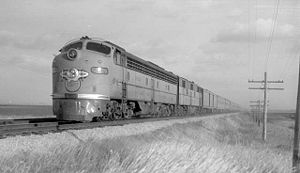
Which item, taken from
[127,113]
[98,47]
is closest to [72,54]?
[98,47]

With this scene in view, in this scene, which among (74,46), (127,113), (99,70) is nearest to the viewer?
(99,70)

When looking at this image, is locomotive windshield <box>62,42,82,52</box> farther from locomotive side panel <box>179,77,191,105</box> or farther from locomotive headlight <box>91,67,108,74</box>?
locomotive side panel <box>179,77,191,105</box>

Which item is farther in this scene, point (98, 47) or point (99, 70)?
point (98, 47)

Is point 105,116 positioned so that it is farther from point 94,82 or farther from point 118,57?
point 118,57

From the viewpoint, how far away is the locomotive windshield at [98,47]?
1742 cm

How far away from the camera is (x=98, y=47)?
17484 mm

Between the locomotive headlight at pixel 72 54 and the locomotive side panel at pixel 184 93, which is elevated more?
Answer: the locomotive headlight at pixel 72 54

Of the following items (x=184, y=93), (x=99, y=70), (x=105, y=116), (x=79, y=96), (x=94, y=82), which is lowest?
(x=105, y=116)

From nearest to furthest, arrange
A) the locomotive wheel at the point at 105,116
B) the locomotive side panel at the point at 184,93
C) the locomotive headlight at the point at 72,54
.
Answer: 1. the locomotive headlight at the point at 72,54
2. the locomotive wheel at the point at 105,116
3. the locomotive side panel at the point at 184,93

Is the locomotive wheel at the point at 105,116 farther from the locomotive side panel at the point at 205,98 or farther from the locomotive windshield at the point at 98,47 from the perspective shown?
the locomotive side panel at the point at 205,98

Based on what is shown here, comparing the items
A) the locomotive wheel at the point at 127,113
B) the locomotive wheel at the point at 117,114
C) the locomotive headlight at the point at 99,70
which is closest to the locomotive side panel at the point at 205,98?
the locomotive wheel at the point at 127,113

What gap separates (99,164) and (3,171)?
1.98m

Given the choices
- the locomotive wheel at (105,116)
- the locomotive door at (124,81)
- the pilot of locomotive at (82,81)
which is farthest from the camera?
the locomotive door at (124,81)

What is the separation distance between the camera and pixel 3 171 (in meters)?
6.29
